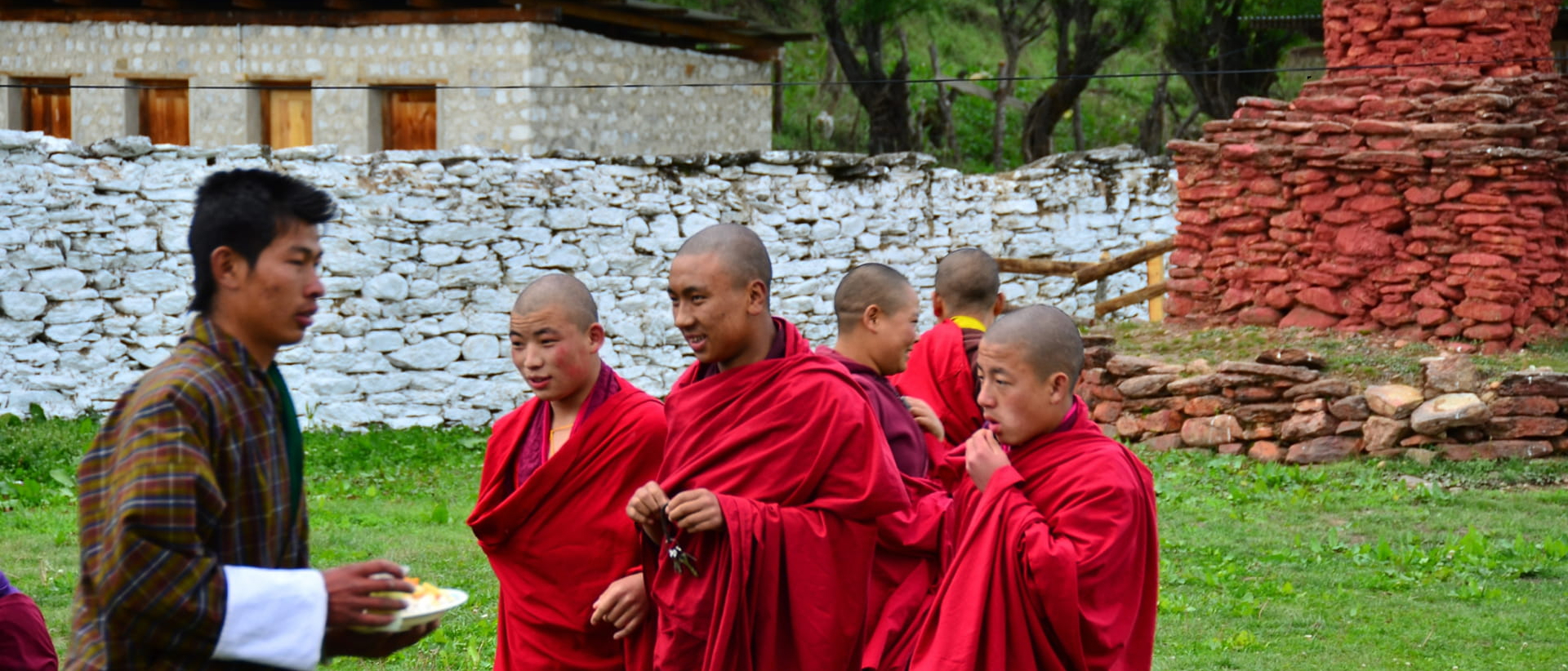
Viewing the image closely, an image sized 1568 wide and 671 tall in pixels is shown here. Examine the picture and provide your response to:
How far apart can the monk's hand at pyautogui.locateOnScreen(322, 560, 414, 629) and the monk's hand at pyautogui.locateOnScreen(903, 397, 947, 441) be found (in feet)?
7.25

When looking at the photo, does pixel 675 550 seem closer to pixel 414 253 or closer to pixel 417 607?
pixel 417 607

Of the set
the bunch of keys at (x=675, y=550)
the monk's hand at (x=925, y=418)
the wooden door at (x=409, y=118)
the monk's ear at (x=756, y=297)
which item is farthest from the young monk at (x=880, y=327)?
the wooden door at (x=409, y=118)

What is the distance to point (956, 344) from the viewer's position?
5.02 meters

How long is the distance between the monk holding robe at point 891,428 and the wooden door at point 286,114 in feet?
37.2

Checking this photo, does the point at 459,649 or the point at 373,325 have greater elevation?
the point at 373,325

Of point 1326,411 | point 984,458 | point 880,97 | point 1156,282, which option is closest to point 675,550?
point 984,458

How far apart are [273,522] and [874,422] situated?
1645 mm

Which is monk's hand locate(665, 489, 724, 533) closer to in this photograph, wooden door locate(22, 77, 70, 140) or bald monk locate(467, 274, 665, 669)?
bald monk locate(467, 274, 665, 669)

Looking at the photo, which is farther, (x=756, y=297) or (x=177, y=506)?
(x=756, y=297)

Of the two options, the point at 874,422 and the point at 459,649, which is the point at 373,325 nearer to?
the point at 459,649

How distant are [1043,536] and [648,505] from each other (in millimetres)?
923

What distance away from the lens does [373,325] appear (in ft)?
37.2

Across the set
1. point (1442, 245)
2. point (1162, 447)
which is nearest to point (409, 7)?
point (1162, 447)

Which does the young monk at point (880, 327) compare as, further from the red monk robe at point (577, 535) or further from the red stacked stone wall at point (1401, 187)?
the red stacked stone wall at point (1401, 187)
